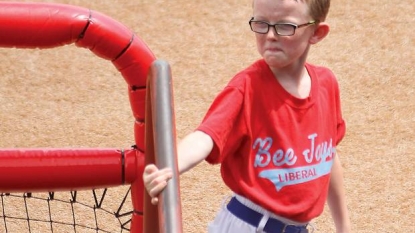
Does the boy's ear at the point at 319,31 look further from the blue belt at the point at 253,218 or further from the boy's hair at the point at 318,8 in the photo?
the blue belt at the point at 253,218

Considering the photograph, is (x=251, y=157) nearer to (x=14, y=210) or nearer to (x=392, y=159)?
(x=14, y=210)

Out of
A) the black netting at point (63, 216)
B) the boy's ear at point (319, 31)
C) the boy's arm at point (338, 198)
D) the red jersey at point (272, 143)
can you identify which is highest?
the boy's ear at point (319, 31)

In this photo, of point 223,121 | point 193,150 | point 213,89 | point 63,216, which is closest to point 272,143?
point 223,121

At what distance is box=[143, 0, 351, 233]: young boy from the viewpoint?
2291mm

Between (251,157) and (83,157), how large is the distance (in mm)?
568

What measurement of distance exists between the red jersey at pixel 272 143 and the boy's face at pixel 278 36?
7 cm

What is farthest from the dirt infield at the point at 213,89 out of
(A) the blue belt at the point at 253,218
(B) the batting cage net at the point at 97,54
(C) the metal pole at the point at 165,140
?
(C) the metal pole at the point at 165,140

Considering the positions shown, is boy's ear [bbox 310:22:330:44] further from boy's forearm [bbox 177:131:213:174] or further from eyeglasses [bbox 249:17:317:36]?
boy's forearm [bbox 177:131:213:174]

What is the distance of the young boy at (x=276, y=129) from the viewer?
7.52ft

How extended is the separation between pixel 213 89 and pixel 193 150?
3.11 meters

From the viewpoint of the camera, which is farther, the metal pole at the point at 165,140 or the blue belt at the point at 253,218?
the blue belt at the point at 253,218

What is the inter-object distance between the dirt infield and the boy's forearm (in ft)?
6.35

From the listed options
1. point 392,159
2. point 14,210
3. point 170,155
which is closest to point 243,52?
point 392,159

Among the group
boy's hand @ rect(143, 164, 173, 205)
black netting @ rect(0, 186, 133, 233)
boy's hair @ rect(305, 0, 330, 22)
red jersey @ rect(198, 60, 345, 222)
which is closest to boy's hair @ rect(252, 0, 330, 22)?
boy's hair @ rect(305, 0, 330, 22)
